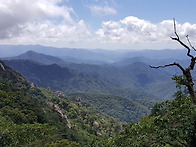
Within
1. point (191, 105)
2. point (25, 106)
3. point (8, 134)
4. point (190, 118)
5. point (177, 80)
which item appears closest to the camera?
point (190, 118)

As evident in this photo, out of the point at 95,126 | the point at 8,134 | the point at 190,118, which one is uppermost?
the point at 190,118

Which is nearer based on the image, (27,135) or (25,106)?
(27,135)

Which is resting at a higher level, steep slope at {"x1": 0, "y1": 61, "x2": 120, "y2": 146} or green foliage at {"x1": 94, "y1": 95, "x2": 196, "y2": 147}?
green foliage at {"x1": 94, "y1": 95, "x2": 196, "y2": 147}

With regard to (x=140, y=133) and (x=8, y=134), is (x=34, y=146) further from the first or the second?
(x=140, y=133)

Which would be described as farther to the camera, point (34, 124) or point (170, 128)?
point (34, 124)

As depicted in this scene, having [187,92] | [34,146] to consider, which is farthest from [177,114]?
[34,146]

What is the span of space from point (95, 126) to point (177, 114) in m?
147

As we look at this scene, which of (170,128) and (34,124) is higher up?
(170,128)

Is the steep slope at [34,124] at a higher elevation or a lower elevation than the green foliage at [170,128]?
lower

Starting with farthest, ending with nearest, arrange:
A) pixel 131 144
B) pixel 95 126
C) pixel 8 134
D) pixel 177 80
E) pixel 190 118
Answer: pixel 95 126 → pixel 8 134 → pixel 131 144 → pixel 177 80 → pixel 190 118

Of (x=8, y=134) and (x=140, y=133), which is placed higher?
(x=140, y=133)

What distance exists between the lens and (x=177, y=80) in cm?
1493

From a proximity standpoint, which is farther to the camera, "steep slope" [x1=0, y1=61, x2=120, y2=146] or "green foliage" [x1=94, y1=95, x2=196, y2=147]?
"steep slope" [x1=0, y1=61, x2=120, y2=146]

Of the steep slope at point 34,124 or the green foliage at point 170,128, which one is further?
the steep slope at point 34,124
